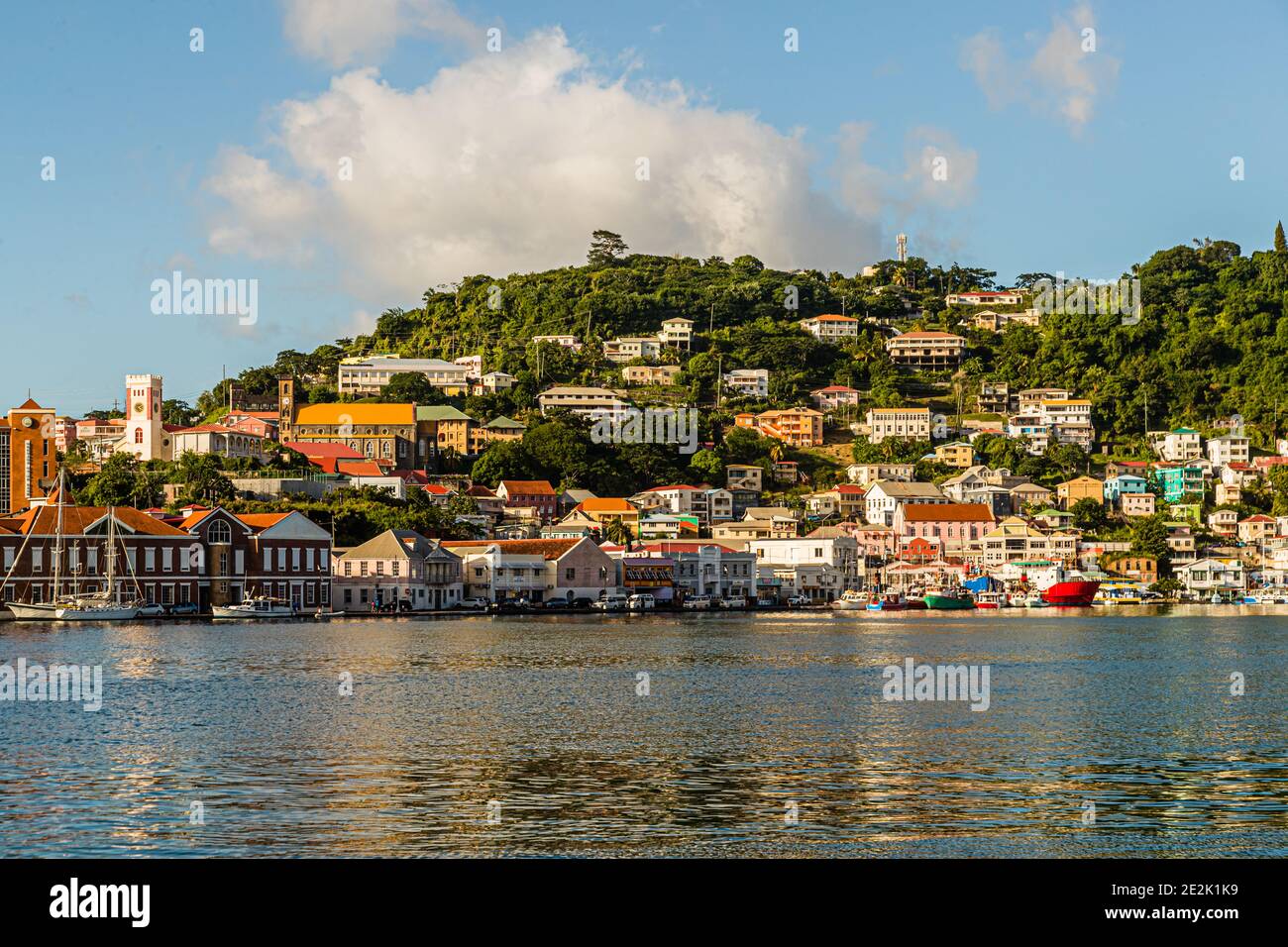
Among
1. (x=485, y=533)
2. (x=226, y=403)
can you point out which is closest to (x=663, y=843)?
(x=485, y=533)

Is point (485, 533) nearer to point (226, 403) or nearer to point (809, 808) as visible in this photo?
point (226, 403)

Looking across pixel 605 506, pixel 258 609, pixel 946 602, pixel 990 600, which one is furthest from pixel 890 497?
pixel 258 609

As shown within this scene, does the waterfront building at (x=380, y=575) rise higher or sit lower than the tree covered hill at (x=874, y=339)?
lower

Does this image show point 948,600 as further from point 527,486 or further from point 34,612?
point 34,612

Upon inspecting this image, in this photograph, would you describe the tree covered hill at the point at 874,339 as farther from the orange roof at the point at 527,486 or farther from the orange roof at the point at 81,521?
the orange roof at the point at 81,521

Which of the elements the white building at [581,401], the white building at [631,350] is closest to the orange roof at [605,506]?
the white building at [581,401]

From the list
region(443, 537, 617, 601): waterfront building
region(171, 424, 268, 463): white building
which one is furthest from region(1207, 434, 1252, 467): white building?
region(171, 424, 268, 463): white building
